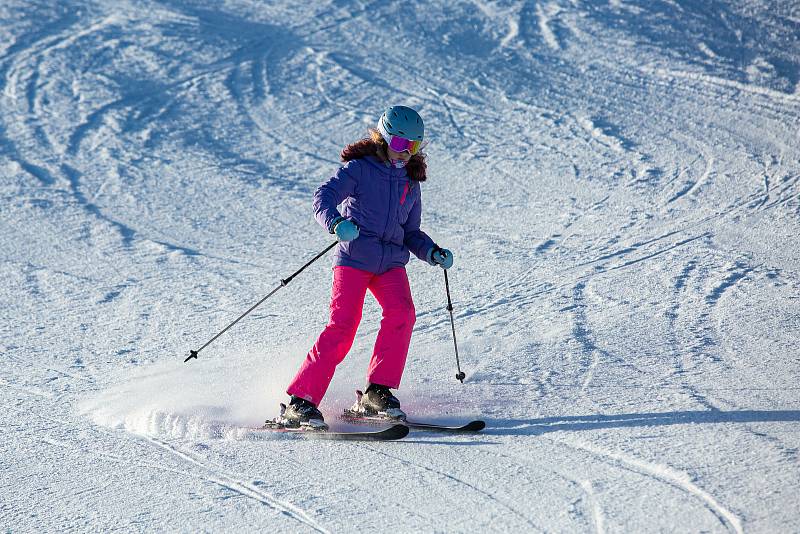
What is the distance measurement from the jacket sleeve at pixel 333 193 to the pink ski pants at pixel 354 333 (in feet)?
1.16

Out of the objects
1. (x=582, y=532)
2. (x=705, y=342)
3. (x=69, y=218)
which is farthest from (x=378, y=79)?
(x=582, y=532)

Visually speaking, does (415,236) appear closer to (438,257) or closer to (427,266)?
(438,257)

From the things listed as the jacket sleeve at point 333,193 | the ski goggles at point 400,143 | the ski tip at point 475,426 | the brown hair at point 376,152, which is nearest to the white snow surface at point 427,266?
the ski tip at point 475,426

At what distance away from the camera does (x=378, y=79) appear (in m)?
12.6

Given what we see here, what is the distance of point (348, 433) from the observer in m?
4.42

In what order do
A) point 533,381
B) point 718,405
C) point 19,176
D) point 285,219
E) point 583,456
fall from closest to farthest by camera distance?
point 583,456
point 718,405
point 533,381
point 285,219
point 19,176

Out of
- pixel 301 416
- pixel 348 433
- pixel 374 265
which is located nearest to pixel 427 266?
pixel 374 265

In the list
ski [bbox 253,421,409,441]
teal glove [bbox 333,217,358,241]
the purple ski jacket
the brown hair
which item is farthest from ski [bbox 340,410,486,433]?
the brown hair

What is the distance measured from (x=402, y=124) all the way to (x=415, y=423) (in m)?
1.48

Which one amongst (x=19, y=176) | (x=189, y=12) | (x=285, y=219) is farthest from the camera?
(x=189, y=12)

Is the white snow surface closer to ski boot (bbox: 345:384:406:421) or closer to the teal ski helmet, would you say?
ski boot (bbox: 345:384:406:421)

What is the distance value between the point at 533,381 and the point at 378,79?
328 inches

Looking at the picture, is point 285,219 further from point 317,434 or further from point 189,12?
point 189,12

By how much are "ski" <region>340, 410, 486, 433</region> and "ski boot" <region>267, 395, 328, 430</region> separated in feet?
0.65
